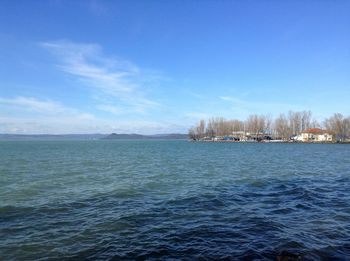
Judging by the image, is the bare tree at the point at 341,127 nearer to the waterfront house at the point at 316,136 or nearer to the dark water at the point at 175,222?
the waterfront house at the point at 316,136

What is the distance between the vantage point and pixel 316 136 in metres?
168

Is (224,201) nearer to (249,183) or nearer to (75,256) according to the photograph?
(249,183)

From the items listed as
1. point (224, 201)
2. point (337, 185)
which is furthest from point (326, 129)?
point (224, 201)

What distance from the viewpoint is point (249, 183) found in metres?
25.2

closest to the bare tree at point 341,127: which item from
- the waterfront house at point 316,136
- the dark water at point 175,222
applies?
the waterfront house at point 316,136

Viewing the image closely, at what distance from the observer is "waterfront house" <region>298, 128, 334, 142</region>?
163m

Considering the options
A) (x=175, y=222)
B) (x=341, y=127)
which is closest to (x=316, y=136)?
(x=341, y=127)

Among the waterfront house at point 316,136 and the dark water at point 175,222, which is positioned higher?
the waterfront house at point 316,136

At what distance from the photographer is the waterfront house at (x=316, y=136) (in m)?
163

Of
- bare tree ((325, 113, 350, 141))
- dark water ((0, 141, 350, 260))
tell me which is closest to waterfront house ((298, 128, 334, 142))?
bare tree ((325, 113, 350, 141))

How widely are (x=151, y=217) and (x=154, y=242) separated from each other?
3.48 meters

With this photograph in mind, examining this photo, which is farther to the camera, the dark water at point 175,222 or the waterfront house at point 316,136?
the waterfront house at point 316,136

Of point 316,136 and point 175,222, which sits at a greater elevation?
point 316,136

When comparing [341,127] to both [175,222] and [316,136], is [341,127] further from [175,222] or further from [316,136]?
[175,222]
